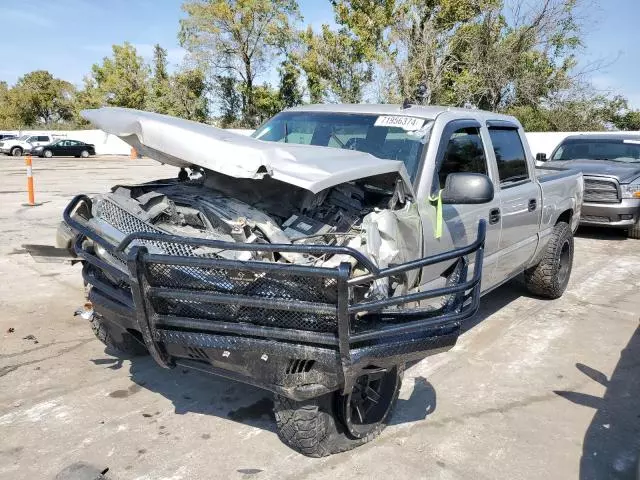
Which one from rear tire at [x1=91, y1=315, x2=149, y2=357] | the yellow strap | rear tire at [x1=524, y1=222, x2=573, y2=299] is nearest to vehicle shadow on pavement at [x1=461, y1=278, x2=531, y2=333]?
rear tire at [x1=524, y1=222, x2=573, y2=299]

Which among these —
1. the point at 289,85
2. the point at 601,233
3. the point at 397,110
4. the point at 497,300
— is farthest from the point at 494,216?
the point at 289,85

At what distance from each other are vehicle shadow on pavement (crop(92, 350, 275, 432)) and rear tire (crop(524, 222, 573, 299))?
11.2ft

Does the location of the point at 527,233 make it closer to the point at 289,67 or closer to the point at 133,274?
the point at 133,274

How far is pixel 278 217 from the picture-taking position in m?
3.37

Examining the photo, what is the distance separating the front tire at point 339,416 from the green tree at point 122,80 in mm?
45468

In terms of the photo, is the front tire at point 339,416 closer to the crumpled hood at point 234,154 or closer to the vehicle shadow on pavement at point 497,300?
the crumpled hood at point 234,154

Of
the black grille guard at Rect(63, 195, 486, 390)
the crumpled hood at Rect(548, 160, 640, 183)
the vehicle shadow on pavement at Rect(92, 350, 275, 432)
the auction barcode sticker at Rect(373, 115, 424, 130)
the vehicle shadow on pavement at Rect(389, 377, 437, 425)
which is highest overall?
the auction barcode sticker at Rect(373, 115, 424, 130)

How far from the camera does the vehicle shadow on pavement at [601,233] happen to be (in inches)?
404

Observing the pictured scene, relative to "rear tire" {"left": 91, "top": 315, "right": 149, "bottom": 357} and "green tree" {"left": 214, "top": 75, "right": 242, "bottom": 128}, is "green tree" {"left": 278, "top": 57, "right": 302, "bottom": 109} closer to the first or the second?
"green tree" {"left": 214, "top": 75, "right": 242, "bottom": 128}

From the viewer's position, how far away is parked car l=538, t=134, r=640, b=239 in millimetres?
9438

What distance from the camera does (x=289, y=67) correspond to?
37.9 meters

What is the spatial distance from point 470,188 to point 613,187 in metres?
7.25

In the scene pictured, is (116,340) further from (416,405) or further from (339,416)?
(416,405)

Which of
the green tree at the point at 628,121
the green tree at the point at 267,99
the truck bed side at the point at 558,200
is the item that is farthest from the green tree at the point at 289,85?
the truck bed side at the point at 558,200
